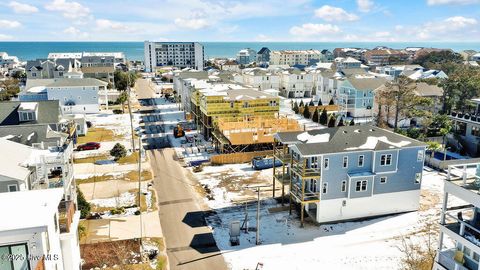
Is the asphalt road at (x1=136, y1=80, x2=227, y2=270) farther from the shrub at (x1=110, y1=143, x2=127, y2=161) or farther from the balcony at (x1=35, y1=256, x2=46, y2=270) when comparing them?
the balcony at (x1=35, y1=256, x2=46, y2=270)

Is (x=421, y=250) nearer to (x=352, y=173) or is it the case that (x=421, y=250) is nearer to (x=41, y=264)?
(x=352, y=173)

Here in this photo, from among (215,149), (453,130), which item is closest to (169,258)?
(215,149)

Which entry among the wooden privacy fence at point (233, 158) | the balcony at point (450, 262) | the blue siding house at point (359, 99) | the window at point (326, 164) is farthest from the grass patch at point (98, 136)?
the balcony at point (450, 262)

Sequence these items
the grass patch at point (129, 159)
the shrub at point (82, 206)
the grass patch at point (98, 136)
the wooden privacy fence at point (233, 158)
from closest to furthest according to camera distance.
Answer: the shrub at point (82, 206), the wooden privacy fence at point (233, 158), the grass patch at point (129, 159), the grass patch at point (98, 136)

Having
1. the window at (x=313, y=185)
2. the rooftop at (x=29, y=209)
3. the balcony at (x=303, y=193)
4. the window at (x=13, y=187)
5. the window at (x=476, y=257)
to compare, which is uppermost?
the rooftop at (x=29, y=209)

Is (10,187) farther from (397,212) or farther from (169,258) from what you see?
(397,212)

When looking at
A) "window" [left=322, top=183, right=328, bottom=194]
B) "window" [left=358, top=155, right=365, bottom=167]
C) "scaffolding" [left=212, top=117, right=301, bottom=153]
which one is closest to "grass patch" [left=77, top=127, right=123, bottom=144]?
"scaffolding" [left=212, top=117, right=301, bottom=153]

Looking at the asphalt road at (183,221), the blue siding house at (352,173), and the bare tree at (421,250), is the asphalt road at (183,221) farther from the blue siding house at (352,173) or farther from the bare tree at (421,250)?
the bare tree at (421,250)
